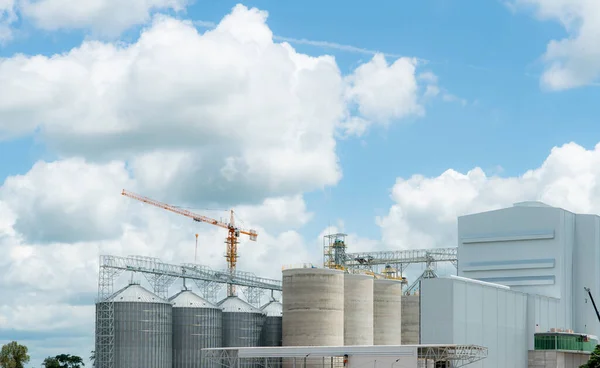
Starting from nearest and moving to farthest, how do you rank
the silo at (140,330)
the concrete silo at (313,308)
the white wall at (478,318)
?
1. the silo at (140,330)
2. the white wall at (478,318)
3. the concrete silo at (313,308)

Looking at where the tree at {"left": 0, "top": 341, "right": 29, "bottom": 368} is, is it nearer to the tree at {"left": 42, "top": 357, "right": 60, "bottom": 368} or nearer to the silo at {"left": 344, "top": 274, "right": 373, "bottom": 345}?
the tree at {"left": 42, "top": 357, "right": 60, "bottom": 368}

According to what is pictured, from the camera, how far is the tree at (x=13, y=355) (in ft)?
441

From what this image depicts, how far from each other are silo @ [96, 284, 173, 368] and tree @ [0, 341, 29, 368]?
46917 millimetres

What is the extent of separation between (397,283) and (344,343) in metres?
13.6

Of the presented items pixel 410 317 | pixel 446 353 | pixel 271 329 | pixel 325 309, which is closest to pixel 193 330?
pixel 271 329

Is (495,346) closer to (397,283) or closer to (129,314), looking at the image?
(397,283)

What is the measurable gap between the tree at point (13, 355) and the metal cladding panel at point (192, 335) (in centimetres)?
4610

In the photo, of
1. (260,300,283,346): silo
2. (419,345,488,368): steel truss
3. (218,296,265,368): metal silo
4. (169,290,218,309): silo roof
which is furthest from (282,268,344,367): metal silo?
(419,345,488,368): steel truss

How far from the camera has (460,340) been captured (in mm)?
96562

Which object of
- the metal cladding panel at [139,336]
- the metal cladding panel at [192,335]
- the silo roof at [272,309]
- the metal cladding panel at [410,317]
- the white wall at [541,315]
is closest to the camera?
the metal cladding panel at [139,336]

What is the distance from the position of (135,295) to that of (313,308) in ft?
64.3

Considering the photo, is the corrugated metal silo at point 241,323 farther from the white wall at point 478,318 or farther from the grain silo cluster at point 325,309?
the white wall at point 478,318

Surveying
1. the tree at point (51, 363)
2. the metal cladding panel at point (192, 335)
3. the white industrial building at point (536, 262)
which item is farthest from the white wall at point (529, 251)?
the tree at point (51, 363)

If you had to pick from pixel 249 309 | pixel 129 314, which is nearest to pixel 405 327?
pixel 249 309
